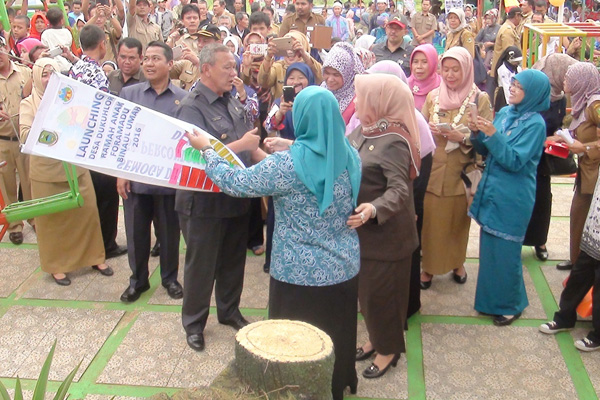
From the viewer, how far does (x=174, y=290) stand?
4777 mm

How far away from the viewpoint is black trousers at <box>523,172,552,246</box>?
496 centimetres

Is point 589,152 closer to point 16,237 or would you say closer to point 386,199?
point 386,199

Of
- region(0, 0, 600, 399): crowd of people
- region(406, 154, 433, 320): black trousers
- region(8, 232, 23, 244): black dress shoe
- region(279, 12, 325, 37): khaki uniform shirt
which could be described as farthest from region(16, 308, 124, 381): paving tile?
region(279, 12, 325, 37): khaki uniform shirt

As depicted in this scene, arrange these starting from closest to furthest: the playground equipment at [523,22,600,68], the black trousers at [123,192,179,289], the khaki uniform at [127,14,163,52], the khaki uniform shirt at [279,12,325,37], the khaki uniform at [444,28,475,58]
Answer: the black trousers at [123,192,179,289], the playground equipment at [523,22,600,68], the khaki uniform shirt at [279,12,325,37], the khaki uniform at [127,14,163,52], the khaki uniform at [444,28,475,58]

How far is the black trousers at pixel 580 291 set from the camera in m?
3.92

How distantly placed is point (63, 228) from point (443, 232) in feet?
9.75

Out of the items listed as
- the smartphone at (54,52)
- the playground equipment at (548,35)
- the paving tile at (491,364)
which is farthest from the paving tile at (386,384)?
the playground equipment at (548,35)

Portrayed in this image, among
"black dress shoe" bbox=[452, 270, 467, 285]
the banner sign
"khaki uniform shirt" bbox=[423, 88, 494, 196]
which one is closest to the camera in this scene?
the banner sign

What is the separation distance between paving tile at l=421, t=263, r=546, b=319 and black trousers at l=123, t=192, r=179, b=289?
1.93 meters

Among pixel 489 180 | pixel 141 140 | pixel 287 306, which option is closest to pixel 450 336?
pixel 489 180

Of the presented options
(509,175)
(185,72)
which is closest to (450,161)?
(509,175)

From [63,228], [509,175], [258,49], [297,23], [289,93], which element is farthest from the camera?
[297,23]

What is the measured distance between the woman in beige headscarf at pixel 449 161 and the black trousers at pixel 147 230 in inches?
73.9

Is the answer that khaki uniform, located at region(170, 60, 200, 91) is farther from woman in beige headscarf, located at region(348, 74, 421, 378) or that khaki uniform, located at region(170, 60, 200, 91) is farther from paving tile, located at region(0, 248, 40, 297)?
woman in beige headscarf, located at region(348, 74, 421, 378)
